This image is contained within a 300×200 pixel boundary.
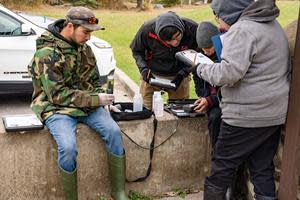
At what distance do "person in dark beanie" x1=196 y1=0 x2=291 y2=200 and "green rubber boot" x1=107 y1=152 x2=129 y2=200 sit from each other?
2.70ft

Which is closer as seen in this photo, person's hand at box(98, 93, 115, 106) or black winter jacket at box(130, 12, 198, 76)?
person's hand at box(98, 93, 115, 106)

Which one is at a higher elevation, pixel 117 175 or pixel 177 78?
pixel 177 78

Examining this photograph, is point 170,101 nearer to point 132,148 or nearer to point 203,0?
point 132,148

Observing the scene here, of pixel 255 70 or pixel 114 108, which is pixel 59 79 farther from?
pixel 255 70

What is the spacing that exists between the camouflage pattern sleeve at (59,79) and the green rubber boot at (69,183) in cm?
55

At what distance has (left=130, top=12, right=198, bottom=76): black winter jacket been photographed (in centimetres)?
470

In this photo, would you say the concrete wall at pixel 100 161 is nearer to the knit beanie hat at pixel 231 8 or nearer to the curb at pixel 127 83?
the knit beanie hat at pixel 231 8

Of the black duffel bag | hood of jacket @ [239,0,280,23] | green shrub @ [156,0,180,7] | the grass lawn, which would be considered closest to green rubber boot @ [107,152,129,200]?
the black duffel bag

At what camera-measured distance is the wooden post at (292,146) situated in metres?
3.35

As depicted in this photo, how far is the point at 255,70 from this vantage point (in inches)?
128

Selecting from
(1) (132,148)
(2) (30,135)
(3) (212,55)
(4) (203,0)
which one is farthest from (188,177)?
(4) (203,0)

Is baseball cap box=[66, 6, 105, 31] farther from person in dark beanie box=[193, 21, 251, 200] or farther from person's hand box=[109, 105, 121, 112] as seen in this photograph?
person in dark beanie box=[193, 21, 251, 200]

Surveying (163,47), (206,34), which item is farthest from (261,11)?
(163,47)

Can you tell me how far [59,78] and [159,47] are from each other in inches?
52.6
